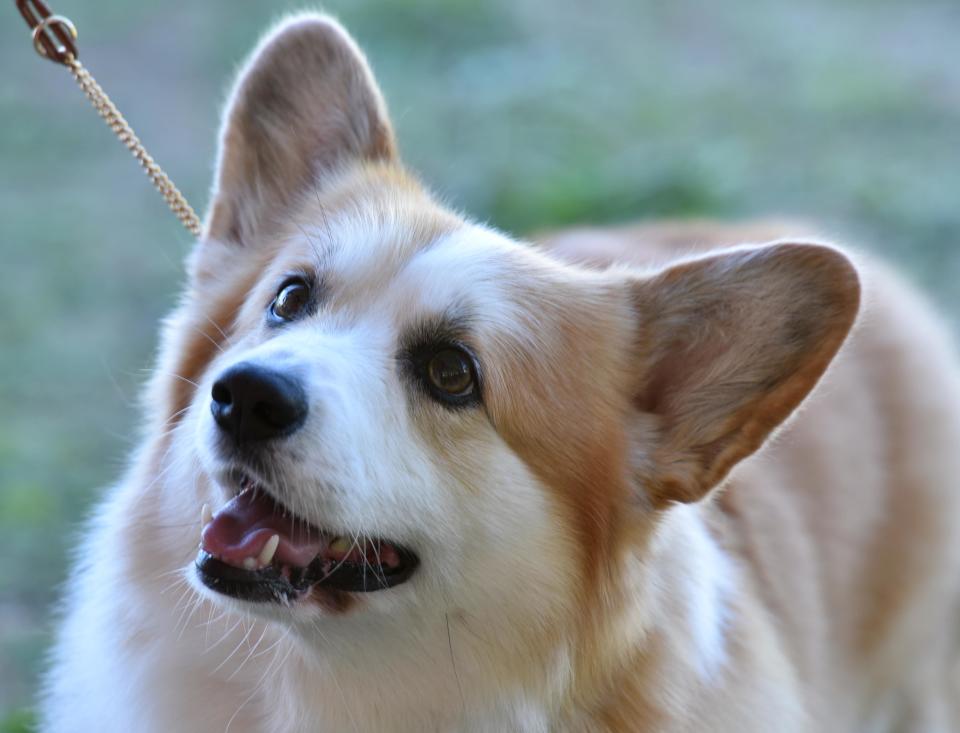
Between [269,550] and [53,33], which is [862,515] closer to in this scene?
[269,550]

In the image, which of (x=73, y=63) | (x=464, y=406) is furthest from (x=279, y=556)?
(x=73, y=63)

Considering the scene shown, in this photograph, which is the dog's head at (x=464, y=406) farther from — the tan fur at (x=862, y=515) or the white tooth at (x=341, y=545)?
the tan fur at (x=862, y=515)

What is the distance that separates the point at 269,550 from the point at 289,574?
2.6 inches

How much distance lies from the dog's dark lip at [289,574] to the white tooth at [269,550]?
0.6 inches

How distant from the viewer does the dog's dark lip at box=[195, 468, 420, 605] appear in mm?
2244

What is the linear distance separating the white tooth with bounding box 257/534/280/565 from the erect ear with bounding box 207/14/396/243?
99 cm

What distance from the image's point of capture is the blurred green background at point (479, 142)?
491cm

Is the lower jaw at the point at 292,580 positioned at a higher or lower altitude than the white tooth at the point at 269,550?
lower

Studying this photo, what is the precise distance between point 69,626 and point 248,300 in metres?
0.99

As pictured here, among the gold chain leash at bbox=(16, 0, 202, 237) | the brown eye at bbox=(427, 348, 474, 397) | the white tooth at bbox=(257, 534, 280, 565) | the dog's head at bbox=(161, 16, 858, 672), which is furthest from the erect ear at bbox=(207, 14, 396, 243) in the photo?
the white tooth at bbox=(257, 534, 280, 565)

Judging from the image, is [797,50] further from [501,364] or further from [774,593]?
[501,364]

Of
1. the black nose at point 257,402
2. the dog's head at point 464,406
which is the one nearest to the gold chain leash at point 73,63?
the dog's head at point 464,406

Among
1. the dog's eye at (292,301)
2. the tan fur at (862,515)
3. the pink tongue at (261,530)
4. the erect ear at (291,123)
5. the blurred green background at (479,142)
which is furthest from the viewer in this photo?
the blurred green background at (479,142)

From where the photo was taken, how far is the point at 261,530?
2295 mm
